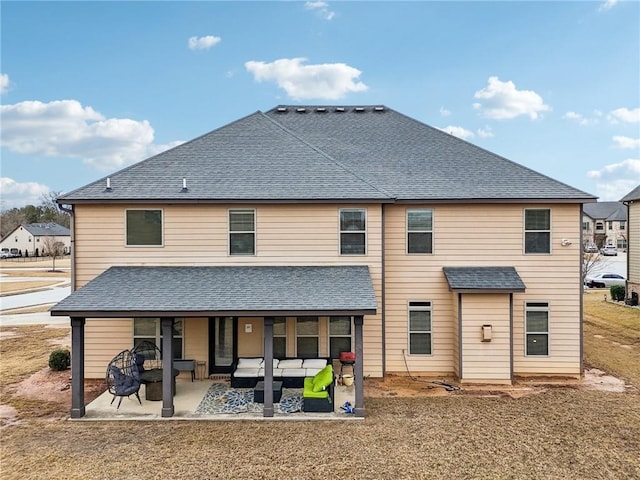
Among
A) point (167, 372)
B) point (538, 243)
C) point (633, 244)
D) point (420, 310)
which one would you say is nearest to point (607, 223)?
point (633, 244)

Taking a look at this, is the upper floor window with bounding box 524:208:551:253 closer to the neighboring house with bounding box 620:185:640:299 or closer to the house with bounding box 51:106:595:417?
the house with bounding box 51:106:595:417

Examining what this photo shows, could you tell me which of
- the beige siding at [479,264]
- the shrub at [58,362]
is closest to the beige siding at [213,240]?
the beige siding at [479,264]

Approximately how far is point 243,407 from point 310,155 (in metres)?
7.13

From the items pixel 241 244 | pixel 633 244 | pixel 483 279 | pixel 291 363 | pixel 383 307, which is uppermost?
pixel 241 244

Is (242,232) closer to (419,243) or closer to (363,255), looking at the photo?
(363,255)

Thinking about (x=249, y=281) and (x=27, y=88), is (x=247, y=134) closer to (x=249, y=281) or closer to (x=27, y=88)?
(x=249, y=281)

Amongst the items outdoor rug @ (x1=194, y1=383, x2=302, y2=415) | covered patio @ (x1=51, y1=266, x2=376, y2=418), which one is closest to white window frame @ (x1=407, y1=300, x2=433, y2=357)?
covered patio @ (x1=51, y1=266, x2=376, y2=418)

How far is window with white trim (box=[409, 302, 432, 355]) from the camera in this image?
37.2 feet

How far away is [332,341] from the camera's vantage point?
36.5 feet

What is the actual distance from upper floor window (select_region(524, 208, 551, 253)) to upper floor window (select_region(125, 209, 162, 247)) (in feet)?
33.6

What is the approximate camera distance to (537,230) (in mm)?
11312

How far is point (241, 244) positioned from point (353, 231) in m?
3.09

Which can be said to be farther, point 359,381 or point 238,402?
point 238,402

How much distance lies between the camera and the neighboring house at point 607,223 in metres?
64.1
